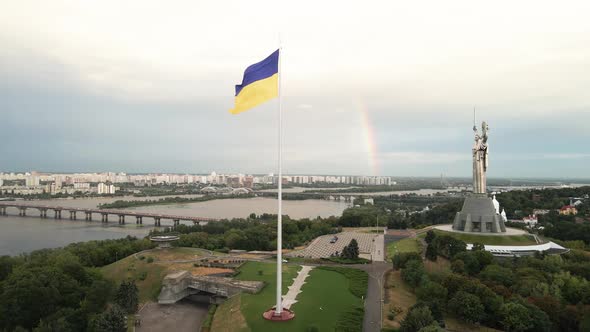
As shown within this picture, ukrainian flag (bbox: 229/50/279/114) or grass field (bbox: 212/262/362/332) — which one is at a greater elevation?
ukrainian flag (bbox: 229/50/279/114)

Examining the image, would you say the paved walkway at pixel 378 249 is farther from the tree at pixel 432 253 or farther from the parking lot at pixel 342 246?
the tree at pixel 432 253

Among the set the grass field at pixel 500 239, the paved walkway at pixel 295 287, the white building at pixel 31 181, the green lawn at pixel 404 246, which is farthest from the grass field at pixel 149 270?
the white building at pixel 31 181

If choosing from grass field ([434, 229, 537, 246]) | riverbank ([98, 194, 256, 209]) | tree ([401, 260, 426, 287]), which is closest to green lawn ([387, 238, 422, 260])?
grass field ([434, 229, 537, 246])

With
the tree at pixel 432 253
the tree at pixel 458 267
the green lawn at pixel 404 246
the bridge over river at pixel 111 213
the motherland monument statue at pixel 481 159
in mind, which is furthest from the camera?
the bridge over river at pixel 111 213

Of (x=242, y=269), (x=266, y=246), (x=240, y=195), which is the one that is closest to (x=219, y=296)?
(x=242, y=269)

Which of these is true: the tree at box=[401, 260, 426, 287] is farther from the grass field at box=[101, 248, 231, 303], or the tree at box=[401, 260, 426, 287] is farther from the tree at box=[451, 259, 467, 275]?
the grass field at box=[101, 248, 231, 303]

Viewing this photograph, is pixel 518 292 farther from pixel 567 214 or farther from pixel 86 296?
pixel 567 214
